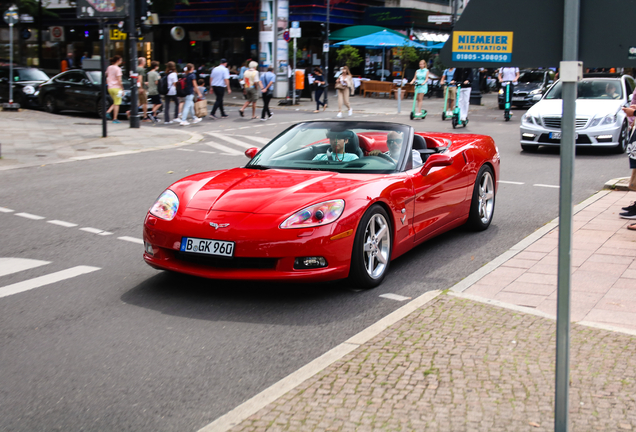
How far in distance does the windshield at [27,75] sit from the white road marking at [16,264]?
841 inches

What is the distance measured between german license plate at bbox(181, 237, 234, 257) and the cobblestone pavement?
134 cm

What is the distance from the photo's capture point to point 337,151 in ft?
22.0

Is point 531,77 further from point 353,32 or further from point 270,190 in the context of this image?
point 270,190

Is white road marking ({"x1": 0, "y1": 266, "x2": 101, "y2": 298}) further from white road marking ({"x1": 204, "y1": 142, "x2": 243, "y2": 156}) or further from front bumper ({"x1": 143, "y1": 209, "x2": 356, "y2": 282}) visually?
white road marking ({"x1": 204, "y1": 142, "x2": 243, "y2": 156})

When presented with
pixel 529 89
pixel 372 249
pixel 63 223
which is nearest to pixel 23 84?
pixel 529 89

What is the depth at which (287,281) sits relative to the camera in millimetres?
5293

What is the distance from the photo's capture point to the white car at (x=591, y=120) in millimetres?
14719

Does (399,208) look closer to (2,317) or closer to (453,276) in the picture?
(453,276)

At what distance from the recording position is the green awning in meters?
39.3

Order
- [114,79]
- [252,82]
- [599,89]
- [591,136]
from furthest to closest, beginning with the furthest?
[252,82] → [114,79] → [599,89] → [591,136]

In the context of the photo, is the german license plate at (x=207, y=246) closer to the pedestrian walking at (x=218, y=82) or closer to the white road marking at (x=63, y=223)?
the white road marking at (x=63, y=223)

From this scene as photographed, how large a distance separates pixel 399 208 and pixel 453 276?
76 cm

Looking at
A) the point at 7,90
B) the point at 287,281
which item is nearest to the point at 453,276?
the point at 287,281

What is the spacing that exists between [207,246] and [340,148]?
6.32 feet
